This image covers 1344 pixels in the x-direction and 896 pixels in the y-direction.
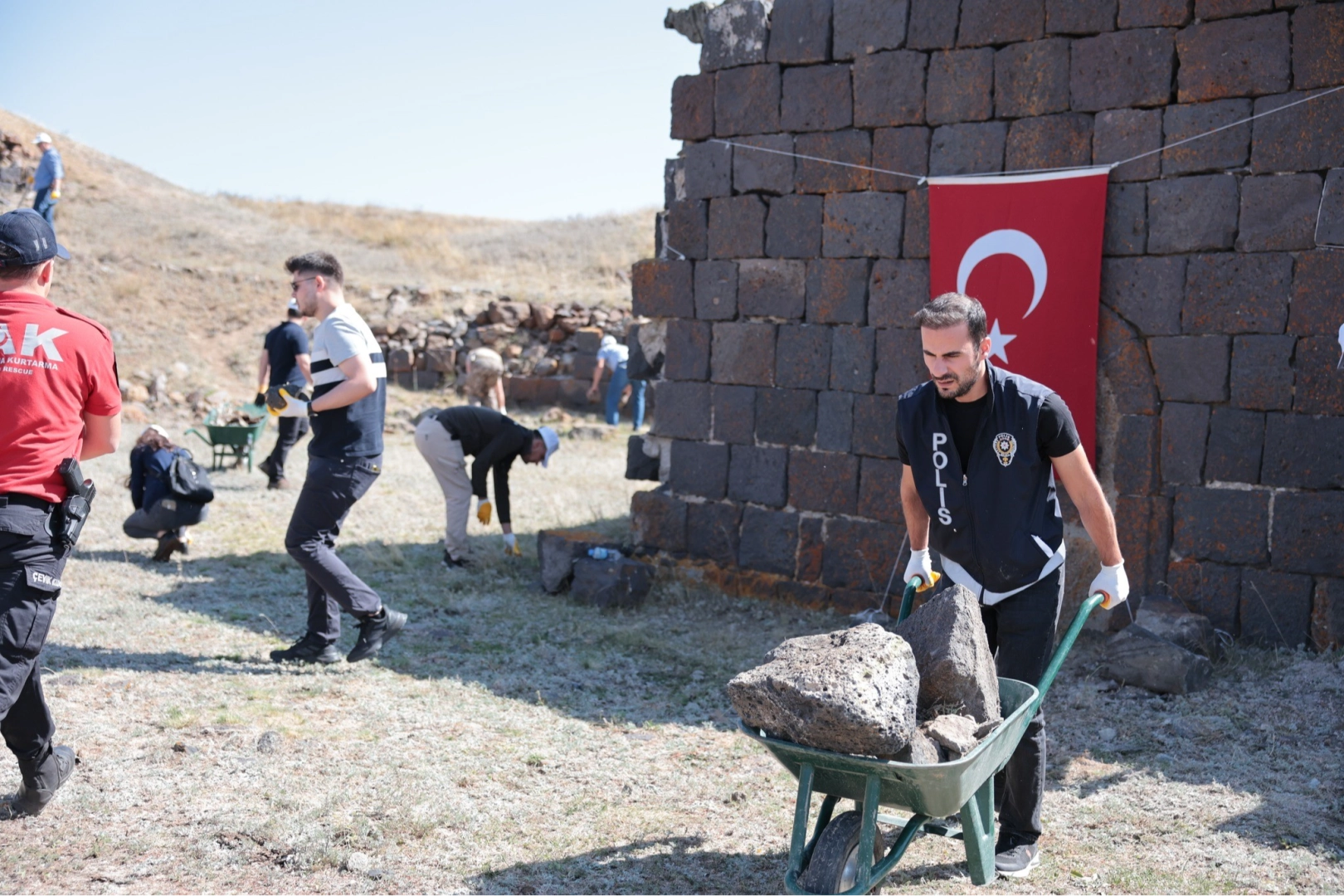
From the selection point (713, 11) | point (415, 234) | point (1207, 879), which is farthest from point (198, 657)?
point (415, 234)

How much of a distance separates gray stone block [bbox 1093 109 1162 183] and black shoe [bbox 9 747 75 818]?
617 centimetres

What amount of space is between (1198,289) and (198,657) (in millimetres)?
6052

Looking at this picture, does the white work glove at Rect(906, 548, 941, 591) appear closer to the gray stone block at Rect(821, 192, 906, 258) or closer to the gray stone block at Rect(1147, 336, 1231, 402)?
the gray stone block at Rect(1147, 336, 1231, 402)

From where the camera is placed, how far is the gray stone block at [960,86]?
22.5 ft

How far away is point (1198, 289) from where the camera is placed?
20.5 feet

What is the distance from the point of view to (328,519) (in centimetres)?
549

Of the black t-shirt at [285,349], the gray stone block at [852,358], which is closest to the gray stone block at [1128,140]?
the gray stone block at [852,358]

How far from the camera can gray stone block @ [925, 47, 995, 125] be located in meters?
6.86

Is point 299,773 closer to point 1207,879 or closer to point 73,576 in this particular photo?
point 1207,879

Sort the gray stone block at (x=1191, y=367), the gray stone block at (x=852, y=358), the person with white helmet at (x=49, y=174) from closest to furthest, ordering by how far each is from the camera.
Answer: the gray stone block at (x=1191, y=367) → the gray stone block at (x=852, y=358) → the person with white helmet at (x=49, y=174)

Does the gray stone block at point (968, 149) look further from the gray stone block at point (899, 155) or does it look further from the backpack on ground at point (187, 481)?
the backpack on ground at point (187, 481)

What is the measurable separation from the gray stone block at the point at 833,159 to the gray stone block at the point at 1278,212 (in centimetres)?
234

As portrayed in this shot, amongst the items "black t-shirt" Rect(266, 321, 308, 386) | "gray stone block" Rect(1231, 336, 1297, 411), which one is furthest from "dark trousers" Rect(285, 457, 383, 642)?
"black t-shirt" Rect(266, 321, 308, 386)

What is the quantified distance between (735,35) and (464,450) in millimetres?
3675
